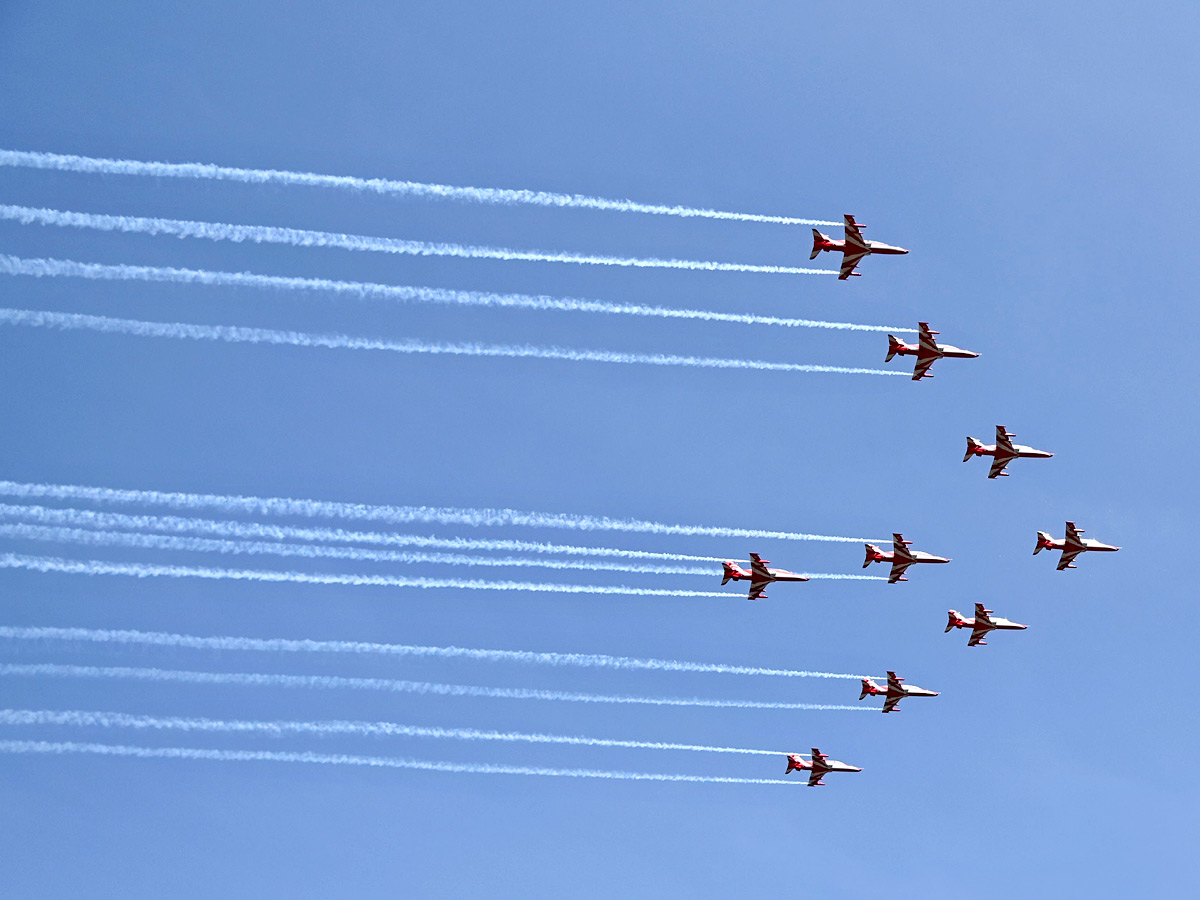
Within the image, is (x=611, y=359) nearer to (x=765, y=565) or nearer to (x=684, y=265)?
(x=684, y=265)

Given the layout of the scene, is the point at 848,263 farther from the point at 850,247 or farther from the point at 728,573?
the point at 728,573

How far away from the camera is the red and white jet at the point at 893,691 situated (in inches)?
4112

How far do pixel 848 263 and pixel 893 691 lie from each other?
117ft

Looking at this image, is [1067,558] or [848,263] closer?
[848,263]

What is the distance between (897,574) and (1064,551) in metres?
13.4

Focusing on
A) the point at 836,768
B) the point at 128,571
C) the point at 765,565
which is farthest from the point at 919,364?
the point at 128,571

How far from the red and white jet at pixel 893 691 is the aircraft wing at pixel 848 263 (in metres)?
33.1

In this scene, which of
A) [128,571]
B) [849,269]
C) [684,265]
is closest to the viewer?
[128,571]

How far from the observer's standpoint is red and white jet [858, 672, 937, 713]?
10444 cm

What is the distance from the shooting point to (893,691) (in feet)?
347

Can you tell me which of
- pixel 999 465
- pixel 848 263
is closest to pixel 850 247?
pixel 848 263

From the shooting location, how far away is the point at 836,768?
10400cm

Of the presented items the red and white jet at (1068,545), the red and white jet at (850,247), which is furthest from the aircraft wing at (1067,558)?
the red and white jet at (850,247)

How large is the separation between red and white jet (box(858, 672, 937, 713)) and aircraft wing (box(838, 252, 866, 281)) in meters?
33.1
